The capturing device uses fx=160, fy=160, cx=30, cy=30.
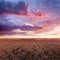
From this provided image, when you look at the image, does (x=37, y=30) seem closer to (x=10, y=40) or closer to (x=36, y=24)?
(x=36, y=24)

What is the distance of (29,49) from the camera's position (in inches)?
81.6

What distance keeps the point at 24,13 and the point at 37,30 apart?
29 cm

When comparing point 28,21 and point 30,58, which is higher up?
point 28,21

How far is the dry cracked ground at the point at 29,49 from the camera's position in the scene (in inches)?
80.4

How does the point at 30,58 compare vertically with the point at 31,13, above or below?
below

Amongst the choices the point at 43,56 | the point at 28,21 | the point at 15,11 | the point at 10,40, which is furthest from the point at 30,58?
the point at 15,11

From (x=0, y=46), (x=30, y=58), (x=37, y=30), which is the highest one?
(x=37, y=30)

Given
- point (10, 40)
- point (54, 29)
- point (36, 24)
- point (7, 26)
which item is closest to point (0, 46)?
point (10, 40)

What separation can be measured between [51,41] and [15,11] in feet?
2.04

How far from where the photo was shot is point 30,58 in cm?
204

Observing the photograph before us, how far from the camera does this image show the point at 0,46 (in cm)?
208

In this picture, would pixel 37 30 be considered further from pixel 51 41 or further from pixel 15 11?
pixel 15 11

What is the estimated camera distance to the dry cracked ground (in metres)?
2.04

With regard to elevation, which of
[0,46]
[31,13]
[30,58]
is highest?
[31,13]
